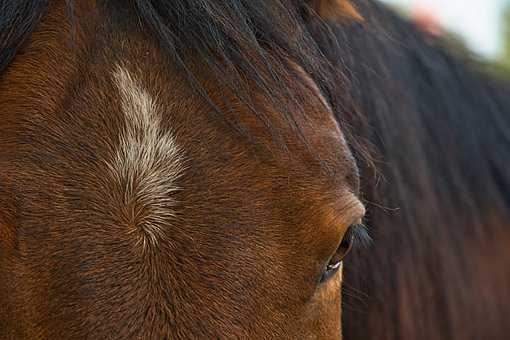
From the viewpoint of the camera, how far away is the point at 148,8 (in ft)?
5.06

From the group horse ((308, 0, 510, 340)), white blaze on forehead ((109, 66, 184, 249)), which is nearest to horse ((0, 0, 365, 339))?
white blaze on forehead ((109, 66, 184, 249))

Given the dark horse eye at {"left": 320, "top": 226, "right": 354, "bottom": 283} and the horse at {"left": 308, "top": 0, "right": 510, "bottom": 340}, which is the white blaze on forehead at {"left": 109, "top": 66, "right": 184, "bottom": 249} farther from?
the horse at {"left": 308, "top": 0, "right": 510, "bottom": 340}

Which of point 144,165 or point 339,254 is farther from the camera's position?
point 339,254

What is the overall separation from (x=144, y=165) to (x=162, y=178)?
4cm

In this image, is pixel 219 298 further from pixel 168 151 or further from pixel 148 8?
pixel 148 8

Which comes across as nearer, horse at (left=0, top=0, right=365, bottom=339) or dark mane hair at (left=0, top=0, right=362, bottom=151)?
horse at (left=0, top=0, right=365, bottom=339)

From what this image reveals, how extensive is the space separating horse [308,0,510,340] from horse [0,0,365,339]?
1.49 ft

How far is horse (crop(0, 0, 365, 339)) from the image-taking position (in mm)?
1420

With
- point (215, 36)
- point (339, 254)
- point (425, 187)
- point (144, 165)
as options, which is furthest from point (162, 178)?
point (425, 187)

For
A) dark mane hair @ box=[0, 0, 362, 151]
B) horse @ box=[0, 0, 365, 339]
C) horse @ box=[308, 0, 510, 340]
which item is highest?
dark mane hair @ box=[0, 0, 362, 151]

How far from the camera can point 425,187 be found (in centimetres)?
244

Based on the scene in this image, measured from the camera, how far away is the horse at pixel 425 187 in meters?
2.24

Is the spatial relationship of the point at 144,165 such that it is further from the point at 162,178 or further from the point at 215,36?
the point at 215,36

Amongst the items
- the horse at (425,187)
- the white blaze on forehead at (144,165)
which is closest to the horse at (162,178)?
the white blaze on forehead at (144,165)
